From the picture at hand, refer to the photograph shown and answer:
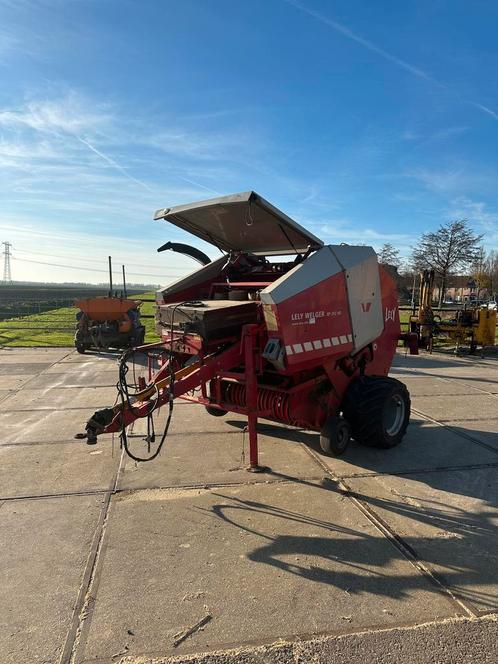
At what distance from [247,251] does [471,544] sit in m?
4.16

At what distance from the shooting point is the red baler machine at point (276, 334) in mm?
4371

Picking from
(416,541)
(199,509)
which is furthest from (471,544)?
(199,509)

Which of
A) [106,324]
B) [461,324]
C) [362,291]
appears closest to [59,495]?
[362,291]

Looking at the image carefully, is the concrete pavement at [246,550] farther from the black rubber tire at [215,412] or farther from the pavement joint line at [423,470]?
the black rubber tire at [215,412]

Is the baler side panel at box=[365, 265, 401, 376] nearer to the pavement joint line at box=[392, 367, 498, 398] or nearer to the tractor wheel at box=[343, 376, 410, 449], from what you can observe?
the tractor wheel at box=[343, 376, 410, 449]

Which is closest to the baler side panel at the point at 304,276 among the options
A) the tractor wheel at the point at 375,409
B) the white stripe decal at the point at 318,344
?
the white stripe decal at the point at 318,344

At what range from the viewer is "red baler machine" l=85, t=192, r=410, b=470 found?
437 cm

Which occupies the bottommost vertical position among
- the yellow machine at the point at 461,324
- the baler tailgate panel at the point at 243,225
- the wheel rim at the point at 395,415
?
the wheel rim at the point at 395,415

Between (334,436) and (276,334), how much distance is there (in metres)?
1.34

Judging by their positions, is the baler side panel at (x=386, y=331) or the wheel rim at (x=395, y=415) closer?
the wheel rim at (x=395, y=415)

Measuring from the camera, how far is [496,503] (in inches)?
→ 158

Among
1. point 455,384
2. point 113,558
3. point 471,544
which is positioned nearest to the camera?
point 113,558

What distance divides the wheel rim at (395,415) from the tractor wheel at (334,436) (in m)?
0.69

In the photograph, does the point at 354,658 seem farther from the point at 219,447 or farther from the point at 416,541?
the point at 219,447
